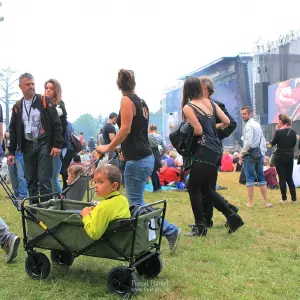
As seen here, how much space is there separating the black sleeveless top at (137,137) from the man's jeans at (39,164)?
1323mm

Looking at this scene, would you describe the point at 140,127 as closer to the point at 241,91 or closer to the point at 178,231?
the point at 178,231

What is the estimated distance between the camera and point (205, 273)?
11.2ft

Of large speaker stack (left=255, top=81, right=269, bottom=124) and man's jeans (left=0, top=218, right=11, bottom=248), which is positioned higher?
large speaker stack (left=255, top=81, right=269, bottom=124)

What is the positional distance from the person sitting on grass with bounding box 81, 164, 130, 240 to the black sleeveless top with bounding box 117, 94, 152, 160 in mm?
763

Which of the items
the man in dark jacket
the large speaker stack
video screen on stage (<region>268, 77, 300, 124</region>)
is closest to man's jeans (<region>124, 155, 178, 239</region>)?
the man in dark jacket

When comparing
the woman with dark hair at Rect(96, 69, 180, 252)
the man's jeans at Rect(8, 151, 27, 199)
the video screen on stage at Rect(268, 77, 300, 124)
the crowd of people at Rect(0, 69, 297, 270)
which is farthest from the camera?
the video screen on stage at Rect(268, 77, 300, 124)

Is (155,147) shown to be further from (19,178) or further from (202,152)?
(202,152)

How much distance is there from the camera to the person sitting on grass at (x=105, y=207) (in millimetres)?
2881

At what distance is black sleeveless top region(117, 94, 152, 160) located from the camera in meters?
3.85

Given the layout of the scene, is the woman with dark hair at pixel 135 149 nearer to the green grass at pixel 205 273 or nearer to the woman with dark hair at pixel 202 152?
the green grass at pixel 205 273

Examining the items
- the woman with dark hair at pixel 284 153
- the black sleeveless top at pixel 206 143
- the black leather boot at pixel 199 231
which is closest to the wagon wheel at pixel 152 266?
the black leather boot at pixel 199 231

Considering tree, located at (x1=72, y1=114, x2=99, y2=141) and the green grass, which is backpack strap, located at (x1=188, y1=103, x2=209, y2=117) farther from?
tree, located at (x1=72, y1=114, x2=99, y2=141)

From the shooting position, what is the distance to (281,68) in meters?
24.2

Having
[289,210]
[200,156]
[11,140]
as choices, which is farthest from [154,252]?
[289,210]
